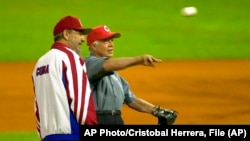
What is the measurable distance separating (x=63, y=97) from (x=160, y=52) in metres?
12.2

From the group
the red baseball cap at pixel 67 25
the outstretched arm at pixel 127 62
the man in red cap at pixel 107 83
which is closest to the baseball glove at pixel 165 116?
the man in red cap at pixel 107 83

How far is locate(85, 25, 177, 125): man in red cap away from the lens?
604 cm

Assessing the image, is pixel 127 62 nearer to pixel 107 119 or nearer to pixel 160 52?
pixel 107 119

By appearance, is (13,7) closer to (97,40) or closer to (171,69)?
(171,69)

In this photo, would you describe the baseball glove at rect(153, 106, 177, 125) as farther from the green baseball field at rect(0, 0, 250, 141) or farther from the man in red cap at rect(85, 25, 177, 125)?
the green baseball field at rect(0, 0, 250, 141)

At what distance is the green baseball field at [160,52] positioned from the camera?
40.6 feet

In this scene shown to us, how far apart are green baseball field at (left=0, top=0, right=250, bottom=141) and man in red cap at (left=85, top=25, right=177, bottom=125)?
336 centimetres

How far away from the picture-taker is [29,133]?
10422 mm

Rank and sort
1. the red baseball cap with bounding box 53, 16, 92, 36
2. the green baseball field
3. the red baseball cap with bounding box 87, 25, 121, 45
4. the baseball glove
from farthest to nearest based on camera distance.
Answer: the green baseball field, the baseball glove, the red baseball cap with bounding box 87, 25, 121, 45, the red baseball cap with bounding box 53, 16, 92, 36

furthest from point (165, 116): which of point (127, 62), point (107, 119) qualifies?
point (127, 62)

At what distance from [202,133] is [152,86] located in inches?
332

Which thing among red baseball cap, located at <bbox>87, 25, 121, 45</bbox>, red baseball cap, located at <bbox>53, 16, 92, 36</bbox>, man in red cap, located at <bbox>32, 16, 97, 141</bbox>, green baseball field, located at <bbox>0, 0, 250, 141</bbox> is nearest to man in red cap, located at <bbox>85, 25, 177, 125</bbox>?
red baseball cap, located at <bbox>87, 25, 121, 45</bbox>

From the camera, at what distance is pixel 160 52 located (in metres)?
17.4

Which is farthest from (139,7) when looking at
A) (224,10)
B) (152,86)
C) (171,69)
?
(152,86)
